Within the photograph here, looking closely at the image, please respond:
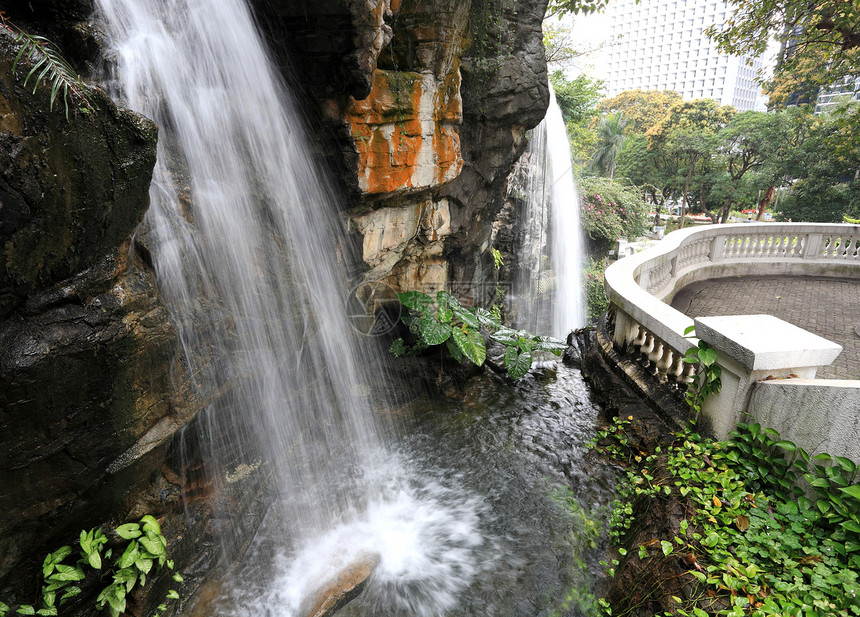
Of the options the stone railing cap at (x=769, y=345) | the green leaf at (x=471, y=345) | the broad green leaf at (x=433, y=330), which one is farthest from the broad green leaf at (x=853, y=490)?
the broad green leaf at (x=433, y=330)

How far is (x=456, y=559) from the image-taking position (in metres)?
4.45

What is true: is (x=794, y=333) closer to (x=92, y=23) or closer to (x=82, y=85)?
(x=82, y=85)

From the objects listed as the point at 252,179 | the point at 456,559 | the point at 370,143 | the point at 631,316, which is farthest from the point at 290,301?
the point at 631,316

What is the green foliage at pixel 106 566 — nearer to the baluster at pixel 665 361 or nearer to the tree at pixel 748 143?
the baluster at pixel 665 361

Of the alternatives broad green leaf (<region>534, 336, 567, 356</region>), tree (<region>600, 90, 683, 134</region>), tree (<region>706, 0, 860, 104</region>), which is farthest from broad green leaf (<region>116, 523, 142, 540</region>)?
tree (<region>600, 90, 683, 134</region>)

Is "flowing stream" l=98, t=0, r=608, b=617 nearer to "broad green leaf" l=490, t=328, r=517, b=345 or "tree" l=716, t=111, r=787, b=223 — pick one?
"broad green leaf" l=490, t=328, r=517, b=345

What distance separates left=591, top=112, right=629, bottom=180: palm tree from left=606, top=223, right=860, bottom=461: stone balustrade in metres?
17.3

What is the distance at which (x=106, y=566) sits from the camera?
331 cm

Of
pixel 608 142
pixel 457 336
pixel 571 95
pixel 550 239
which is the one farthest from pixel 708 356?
pixel 608 142

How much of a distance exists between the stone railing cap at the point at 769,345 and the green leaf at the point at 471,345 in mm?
3427

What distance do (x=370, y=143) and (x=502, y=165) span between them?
13.3 ft

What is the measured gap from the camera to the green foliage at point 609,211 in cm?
1862

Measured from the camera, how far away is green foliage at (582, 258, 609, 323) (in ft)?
54.1

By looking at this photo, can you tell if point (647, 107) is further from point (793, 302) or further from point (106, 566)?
point (106, 566)
